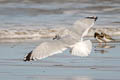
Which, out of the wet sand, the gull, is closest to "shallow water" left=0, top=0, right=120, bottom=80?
the wet sand

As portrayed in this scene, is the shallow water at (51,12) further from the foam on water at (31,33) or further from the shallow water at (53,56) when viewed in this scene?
the foam on water at (31,33)

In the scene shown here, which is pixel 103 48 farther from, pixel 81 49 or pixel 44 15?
pixel 44 15

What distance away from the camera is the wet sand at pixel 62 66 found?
7.03 m

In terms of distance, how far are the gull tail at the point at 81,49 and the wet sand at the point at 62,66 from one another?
460 millimetres

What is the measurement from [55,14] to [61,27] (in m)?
3.01

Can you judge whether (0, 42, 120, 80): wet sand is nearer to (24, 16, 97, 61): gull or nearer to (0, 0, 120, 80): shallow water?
(0, 0, 120, 80): shallow water

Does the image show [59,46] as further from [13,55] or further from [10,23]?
[10,23]

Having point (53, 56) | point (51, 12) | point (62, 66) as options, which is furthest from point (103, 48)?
point (51, 12)

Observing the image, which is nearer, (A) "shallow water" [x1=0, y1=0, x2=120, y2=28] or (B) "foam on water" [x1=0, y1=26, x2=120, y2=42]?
(B) "foam on water" [x1=0, y1=26, x2=120, y2=42]

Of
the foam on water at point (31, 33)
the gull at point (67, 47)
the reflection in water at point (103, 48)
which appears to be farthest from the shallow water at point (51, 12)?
the gull at point (67, 47)

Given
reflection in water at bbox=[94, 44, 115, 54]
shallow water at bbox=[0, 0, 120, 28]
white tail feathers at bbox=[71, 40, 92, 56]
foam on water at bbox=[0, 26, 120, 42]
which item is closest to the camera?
white tail feathers at bbox=[71, 40, 92, 56]

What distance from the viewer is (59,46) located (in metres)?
6.76

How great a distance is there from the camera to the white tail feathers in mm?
6527

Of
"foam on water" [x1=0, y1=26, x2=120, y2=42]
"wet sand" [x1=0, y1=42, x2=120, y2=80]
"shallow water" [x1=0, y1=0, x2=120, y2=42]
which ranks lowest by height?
"wet sand" [x1=0, y1=42, x2=120, y2=80]
